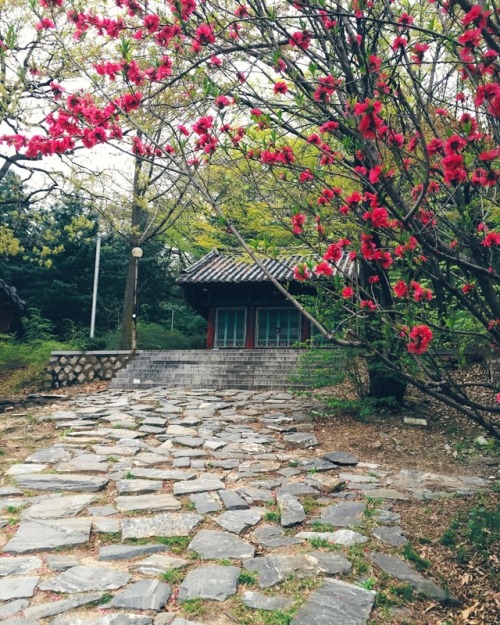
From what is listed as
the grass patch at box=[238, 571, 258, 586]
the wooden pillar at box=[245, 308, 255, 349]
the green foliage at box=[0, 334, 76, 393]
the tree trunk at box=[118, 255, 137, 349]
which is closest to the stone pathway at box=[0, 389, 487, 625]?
the grass patch at box=[238, 571, 258, 586]

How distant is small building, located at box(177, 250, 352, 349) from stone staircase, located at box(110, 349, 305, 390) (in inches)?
159

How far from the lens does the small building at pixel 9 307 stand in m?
19.0

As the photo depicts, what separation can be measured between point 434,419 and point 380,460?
2.03 meters

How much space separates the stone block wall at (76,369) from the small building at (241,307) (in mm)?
5453

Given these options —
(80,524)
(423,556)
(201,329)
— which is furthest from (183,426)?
(201,329)

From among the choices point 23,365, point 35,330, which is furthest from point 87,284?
point 23,365

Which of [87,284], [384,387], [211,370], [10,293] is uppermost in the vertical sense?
[87,284]

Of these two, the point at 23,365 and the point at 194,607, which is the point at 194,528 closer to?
the point at 194,607

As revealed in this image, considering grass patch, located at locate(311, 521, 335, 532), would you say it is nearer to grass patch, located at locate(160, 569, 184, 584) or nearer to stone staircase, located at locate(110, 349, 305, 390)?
grass patch, located at locate(160, 569, 184, 584)

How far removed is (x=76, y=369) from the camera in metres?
13.4

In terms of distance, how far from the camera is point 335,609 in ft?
8.13

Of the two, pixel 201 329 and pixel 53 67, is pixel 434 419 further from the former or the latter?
pixel 201 329

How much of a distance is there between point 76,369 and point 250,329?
7411 millimetres

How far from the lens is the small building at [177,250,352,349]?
1816cm
